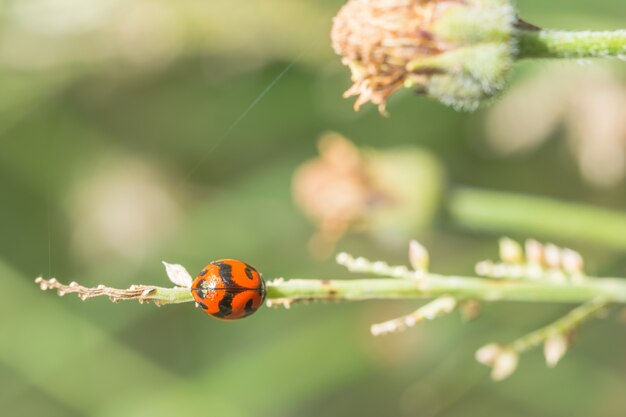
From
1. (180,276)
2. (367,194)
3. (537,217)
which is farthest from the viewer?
(367,194)

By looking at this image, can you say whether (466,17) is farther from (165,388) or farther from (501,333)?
(165,388)

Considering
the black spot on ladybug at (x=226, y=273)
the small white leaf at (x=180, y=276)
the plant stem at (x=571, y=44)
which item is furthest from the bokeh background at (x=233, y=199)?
the small white leaf at (x=180, y=276)

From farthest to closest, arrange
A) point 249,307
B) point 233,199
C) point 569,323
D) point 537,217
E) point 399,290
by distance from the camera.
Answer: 1. point 233,199
2. point 537,217
3. point 249,307
4. point 569,323
5. point 399,290

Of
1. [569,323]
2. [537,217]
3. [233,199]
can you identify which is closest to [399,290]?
[569,323]

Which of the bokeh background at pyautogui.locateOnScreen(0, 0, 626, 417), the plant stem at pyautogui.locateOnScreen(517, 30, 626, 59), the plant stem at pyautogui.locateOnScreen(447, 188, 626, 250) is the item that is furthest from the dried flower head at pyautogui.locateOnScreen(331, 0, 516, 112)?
the bokeh background at pyautogui.locateOnScreen(0, 0, 626, 417)

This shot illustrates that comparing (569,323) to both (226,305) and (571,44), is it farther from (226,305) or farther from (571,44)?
(226,305)

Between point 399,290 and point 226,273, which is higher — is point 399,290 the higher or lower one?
the lower one
